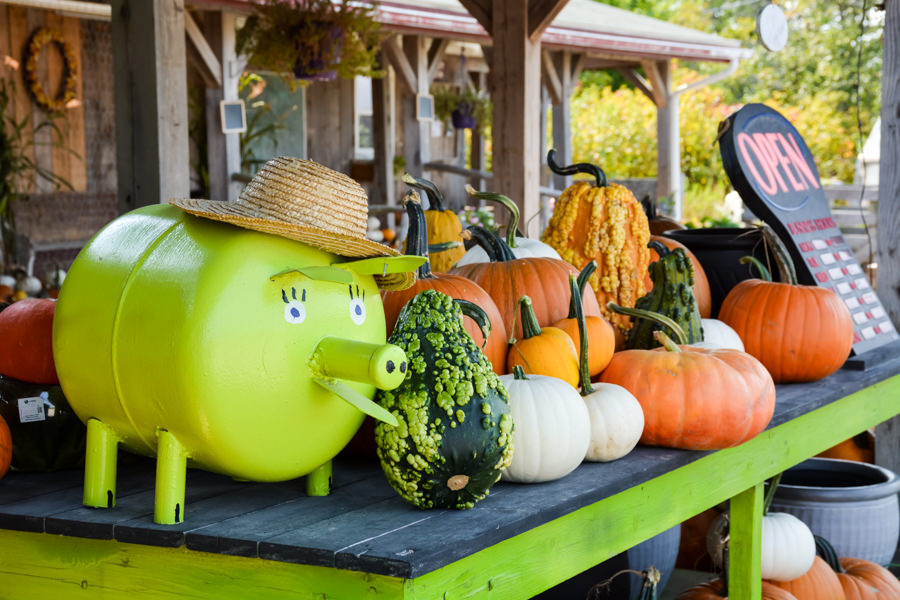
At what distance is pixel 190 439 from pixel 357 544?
10.9 inches

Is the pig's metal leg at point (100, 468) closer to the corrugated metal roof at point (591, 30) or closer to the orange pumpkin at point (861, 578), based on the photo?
the orange pumpkin at point (861, 578)

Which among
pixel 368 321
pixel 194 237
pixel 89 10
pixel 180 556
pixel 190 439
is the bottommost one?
pixel 180 556

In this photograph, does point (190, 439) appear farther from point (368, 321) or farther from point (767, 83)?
point (767, 83)

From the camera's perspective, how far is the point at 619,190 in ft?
8.00

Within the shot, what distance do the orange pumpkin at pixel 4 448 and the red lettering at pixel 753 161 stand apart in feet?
6.57

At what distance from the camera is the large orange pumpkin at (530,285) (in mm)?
2061

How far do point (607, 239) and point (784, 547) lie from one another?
0.90 metres

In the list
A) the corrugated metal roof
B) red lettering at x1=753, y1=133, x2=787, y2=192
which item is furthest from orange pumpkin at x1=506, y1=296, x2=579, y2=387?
the corrugated metal roof

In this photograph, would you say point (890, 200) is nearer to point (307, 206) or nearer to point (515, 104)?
point (515, 104)

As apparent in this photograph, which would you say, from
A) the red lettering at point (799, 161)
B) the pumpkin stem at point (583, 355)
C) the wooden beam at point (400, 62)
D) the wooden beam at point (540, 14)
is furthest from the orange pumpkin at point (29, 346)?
the wooden beam at point (400, 62)

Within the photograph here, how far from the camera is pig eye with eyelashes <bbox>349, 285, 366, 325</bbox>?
1.45 metres

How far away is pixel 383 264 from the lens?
1465 millimetres

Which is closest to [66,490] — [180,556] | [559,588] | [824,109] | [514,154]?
[180,556]

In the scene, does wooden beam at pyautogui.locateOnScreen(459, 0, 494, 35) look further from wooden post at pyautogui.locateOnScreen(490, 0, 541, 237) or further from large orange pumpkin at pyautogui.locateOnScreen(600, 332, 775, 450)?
large orange pumpkin at pyautogui.locateOnScreen(600, 332, 775, 450)
